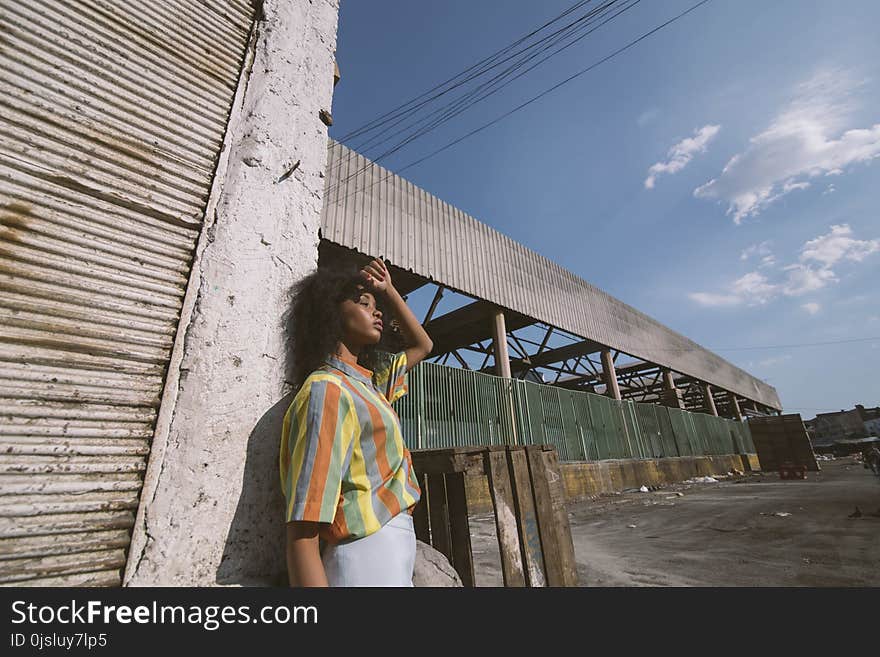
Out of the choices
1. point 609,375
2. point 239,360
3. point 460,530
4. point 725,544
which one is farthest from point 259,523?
point 609,375

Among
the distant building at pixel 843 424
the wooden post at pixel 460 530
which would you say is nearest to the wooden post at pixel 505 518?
the wooden post at pixel 460 530

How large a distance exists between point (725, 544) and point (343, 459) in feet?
16.9

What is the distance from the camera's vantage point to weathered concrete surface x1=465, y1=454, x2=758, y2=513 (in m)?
6.03

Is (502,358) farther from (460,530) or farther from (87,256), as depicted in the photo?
(87,256)

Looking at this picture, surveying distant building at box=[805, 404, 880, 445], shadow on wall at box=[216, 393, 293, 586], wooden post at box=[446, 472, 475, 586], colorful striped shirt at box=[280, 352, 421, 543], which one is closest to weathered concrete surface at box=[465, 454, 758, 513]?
wooden post at box=[446, 472, 475, 586]

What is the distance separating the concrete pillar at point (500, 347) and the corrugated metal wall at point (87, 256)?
805cm

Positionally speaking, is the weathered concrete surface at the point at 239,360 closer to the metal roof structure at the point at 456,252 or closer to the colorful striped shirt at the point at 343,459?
the colorful striped shirt at the point at 343,459

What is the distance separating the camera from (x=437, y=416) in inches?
263

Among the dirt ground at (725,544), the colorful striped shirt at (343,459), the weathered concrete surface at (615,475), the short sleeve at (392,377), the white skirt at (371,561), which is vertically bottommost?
the dirt ground at (725,544)

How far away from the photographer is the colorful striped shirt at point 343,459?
1048 millimetres

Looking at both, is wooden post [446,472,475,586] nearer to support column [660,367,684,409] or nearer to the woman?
the woman
